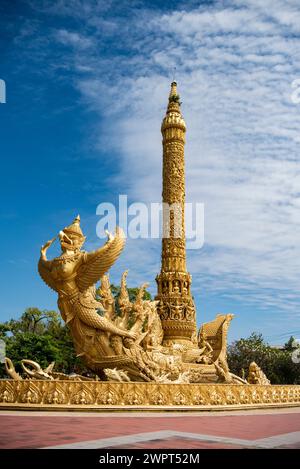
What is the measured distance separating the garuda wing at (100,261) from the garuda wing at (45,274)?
789 mm

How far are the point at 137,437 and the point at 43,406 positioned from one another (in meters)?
4.31

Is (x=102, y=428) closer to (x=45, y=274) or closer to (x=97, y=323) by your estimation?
(x=97, y=323)

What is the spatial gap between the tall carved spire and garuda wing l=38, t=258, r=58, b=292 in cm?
1012

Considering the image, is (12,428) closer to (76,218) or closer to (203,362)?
(76,218)

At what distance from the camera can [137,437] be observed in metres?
5.93

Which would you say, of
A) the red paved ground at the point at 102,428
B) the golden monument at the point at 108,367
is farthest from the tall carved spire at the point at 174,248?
the red paved ground at the point at 102,428

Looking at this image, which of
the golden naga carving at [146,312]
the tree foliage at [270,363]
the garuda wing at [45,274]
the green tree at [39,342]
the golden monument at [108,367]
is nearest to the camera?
the golden monument at [108,367]

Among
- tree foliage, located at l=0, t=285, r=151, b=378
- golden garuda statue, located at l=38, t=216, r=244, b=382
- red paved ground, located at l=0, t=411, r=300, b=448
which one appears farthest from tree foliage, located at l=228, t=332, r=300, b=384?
red paved ground, located at l=0, t=411, r=300, b=448

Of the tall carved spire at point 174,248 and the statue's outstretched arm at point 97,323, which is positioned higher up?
the tall carved spire at point 174,248

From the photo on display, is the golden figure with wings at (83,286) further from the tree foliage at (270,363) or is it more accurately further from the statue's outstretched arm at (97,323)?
the tree foliage at (270,363)

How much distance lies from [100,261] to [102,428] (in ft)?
18.7

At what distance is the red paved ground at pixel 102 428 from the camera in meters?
5.54

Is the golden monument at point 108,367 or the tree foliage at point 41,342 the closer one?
the golden monument at point 108,367
